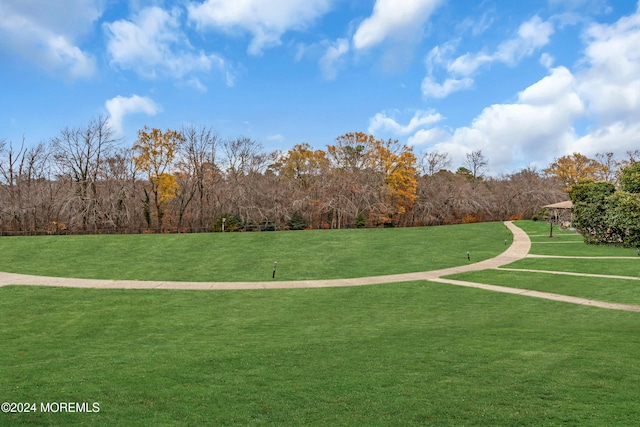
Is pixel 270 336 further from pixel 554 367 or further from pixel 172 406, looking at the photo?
pixel 554 367

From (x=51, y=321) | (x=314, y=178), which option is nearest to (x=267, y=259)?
(x=51, y=321)

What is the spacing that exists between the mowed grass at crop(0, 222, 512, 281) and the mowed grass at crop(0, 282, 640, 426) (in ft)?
20.3

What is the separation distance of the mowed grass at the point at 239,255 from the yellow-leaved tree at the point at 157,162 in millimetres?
12029

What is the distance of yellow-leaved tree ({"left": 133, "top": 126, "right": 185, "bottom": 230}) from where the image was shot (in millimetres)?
38312

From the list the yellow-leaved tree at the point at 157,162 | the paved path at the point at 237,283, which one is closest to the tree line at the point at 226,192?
the yellow-leaved tree at the point at 157,162

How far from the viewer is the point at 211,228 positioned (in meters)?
37.4

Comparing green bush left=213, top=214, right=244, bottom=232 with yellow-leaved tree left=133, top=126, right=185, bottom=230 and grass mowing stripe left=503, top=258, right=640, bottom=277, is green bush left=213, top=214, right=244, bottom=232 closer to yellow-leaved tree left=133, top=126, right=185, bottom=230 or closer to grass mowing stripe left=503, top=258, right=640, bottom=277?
yellow-leaved tree left=133, top=126, right=185, bottom=230

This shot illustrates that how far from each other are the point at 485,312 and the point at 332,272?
8.47 meters

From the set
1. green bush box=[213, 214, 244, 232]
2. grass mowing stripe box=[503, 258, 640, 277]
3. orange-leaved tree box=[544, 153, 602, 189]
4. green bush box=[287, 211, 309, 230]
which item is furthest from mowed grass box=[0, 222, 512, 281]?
orange-leaved tree box=[544, 153, 602, 189]

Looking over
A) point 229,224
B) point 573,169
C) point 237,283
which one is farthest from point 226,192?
point 573,169

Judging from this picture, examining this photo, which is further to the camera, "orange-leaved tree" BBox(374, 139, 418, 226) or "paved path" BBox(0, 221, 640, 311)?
"orange-leaved tree" BBox(374, 139, 418, 226)

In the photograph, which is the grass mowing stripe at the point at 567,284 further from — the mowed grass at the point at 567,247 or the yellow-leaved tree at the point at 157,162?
the yellow-leaved tree at the point at 157,162

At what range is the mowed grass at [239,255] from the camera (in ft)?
61.5

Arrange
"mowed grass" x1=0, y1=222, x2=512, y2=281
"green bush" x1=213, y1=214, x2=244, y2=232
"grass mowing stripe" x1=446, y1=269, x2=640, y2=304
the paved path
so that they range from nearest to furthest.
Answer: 1. "grass mowing stripe" x1=446, y1=269, x2=640, y2=304
2. the paved path
3. "mowed grass" x1=0, y1=222, x2=512, y2=281
4. "green bush" x1=213, y1=214, x2=244, y2=232
